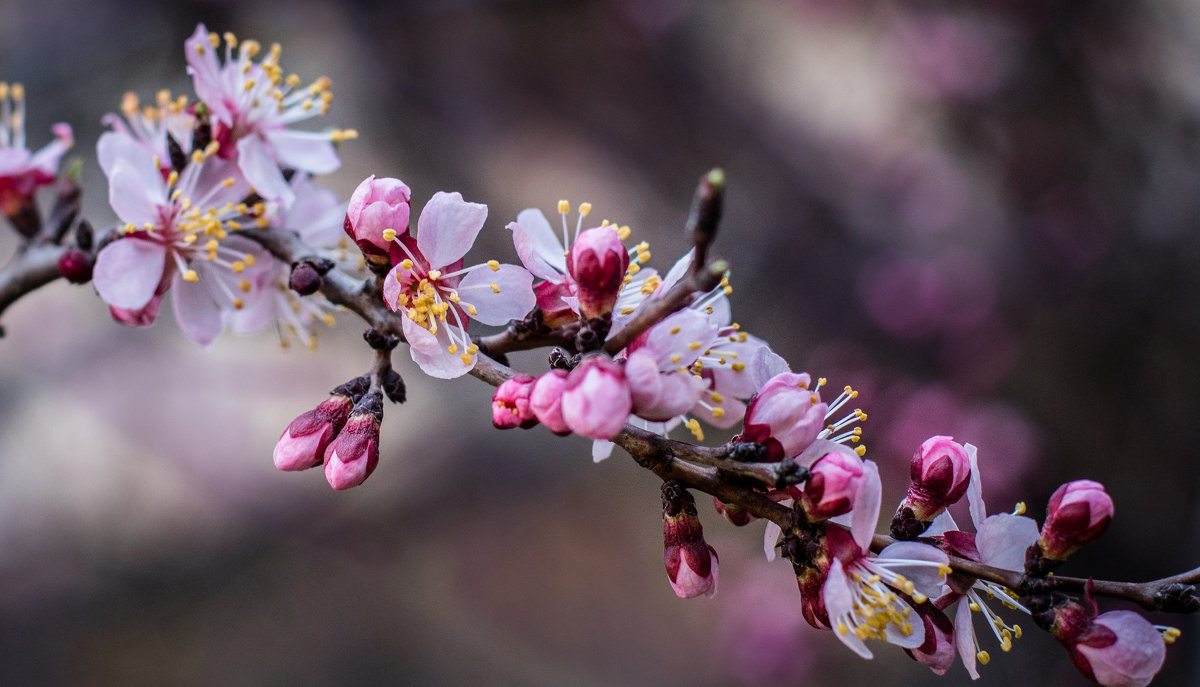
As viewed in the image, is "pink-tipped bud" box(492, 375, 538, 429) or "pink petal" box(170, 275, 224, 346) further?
"pink petal" box(170, 275, 224, 346)

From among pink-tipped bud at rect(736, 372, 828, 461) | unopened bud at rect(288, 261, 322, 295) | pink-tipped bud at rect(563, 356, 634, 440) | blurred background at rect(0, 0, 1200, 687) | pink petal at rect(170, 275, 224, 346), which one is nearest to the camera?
pink-tipped bud at rect(563, 356, 634, 440)

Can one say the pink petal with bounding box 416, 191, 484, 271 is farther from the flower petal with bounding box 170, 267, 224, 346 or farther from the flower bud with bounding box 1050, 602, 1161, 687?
the flower bud with bounding box 1050, 602, 1161, 687

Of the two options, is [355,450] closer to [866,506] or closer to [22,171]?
[866,506]

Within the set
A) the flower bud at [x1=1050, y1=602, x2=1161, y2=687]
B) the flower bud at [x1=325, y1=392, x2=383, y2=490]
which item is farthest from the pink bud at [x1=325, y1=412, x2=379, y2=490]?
the flower bud at [x1=1050, y1=602, x2=1161, y2=687]

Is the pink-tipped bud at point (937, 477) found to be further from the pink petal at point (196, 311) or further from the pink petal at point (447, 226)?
the pink petal at point (196, 311)

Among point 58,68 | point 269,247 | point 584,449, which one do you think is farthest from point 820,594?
point 58,68

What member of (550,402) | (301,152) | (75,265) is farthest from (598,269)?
(75,265)

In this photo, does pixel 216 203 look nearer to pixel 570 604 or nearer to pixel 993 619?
pixel 993 619
